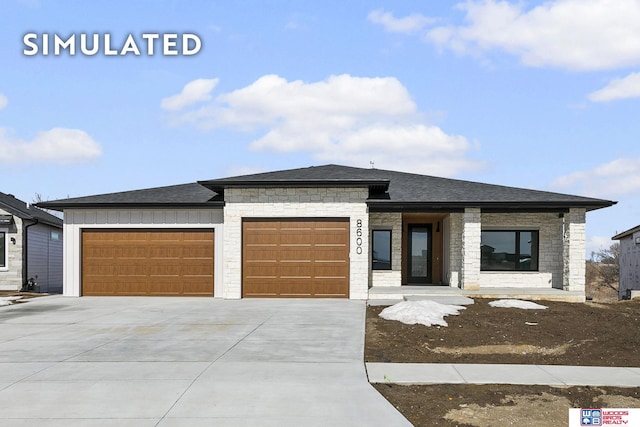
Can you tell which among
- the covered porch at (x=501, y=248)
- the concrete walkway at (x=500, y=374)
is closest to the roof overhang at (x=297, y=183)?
the covered porch at (x=501, y=248)

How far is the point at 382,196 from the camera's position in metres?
21.0

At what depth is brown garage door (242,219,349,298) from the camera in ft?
65.7

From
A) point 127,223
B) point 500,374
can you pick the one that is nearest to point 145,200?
point 127,223

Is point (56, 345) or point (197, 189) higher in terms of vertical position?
point (197, 189)

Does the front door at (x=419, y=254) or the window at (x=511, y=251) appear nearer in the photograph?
the window at (x=511, y=251)

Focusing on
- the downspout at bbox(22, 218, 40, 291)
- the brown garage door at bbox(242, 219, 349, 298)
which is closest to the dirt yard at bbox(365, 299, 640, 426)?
the brown garage door at bbox(242, 219, 349, 298)

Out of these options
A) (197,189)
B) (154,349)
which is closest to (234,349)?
(154,349)

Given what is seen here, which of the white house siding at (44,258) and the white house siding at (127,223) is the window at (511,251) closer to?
the white house siding at (127,223)

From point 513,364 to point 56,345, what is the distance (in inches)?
336

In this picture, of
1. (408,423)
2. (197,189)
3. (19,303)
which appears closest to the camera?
(408,423)

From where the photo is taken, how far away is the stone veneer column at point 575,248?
803 inches

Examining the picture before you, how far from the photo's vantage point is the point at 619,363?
9.24 metres

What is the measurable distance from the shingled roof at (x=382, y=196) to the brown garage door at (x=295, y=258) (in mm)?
1495

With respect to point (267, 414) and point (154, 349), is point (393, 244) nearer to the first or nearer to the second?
point (154, 349)
